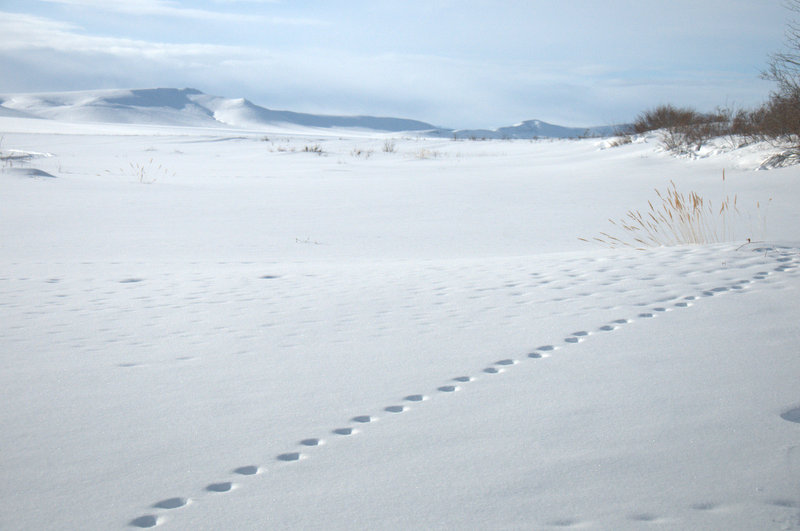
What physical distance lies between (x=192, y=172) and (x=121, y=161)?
123 inches

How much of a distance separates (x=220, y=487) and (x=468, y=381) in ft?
3.47

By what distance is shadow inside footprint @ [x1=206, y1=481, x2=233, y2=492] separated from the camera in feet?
5.51

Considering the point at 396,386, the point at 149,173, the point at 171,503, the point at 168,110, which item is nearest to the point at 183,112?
the point at 168,110

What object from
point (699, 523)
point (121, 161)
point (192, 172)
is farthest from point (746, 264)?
point (121, 161)

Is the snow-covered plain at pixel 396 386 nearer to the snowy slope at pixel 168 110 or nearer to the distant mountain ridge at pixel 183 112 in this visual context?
the distant mountain ridge at pixel 183 112

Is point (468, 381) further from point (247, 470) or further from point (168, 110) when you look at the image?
point (168, 110)

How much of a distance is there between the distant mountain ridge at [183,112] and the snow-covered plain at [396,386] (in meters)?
75.2

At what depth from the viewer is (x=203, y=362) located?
2.71 m

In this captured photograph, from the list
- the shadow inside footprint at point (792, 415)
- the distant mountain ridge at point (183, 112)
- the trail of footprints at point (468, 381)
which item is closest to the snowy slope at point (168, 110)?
the distant mountain ridge at point (183, 112)

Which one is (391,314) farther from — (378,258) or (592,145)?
(592,145)

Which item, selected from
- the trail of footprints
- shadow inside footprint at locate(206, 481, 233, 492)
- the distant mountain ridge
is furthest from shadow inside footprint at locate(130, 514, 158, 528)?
the distant mountain ridge

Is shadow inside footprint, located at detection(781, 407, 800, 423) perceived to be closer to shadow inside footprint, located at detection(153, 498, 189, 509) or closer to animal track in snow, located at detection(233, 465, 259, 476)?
animal track in snow, located at detection(233, 465, 259, 476)

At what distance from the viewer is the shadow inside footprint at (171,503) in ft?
5.28

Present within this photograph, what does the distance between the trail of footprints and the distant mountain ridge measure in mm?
75600
